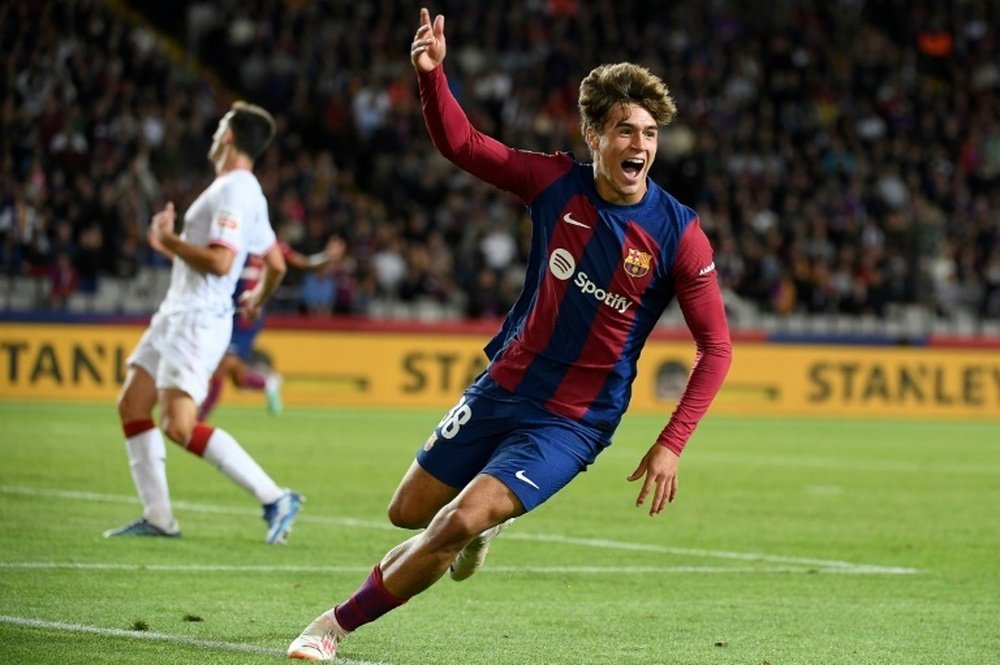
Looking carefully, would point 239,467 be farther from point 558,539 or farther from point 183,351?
point 558,539

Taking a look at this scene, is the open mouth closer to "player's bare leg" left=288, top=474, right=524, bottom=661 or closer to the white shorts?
"player's bare leg" left=288, top=474, right=524, bottom=661

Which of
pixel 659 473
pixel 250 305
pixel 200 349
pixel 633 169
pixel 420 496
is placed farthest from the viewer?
pixel 250 305

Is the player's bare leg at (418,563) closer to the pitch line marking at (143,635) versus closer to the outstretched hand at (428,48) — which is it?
the pitch line marking at (143,635)

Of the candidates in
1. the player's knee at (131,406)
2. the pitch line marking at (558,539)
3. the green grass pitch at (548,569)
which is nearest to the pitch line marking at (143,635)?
the green grass pitch at (548,569)

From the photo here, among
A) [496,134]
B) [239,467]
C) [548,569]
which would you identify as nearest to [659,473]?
[548,569]

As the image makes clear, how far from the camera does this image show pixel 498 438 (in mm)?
6480

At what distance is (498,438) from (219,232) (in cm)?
381

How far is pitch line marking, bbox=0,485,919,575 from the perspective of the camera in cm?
976

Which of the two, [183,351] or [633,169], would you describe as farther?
[183,351]

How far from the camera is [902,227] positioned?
2855 centimetres

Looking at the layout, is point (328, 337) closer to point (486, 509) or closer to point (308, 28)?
point (308, 28)

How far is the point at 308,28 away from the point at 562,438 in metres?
22.8

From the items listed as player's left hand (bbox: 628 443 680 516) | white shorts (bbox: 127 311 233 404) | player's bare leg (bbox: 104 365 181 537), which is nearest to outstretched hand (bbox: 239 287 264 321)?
white shorts (bbox: 127 311 233 404)

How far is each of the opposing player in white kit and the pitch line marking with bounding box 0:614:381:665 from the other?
3.02 m
